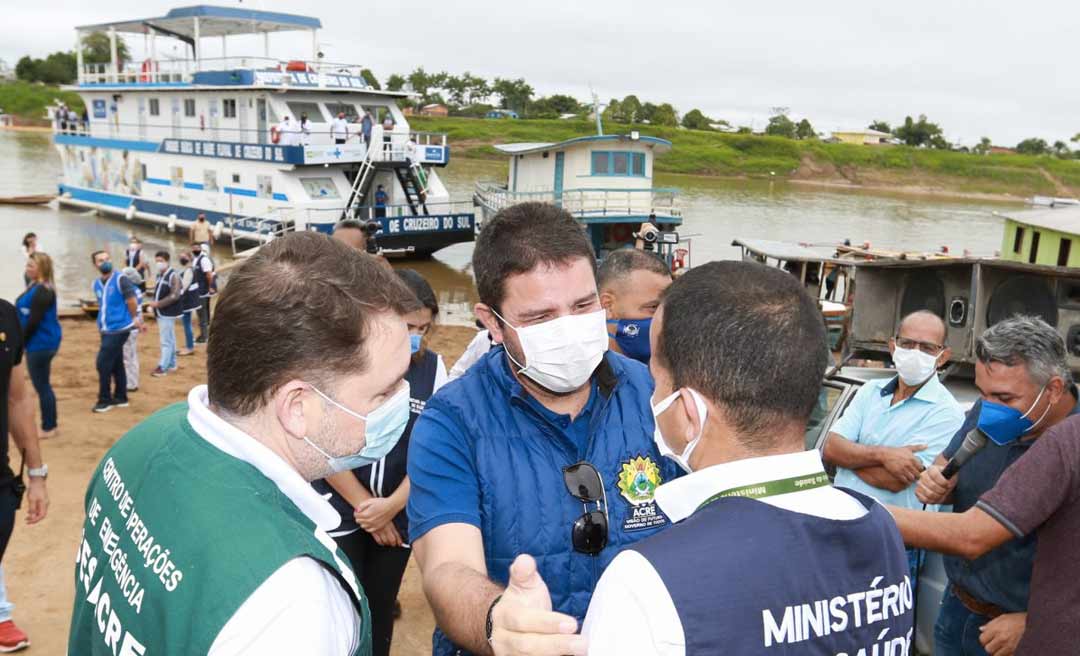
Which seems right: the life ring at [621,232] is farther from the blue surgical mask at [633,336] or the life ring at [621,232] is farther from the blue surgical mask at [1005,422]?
the blue surgical mask at [1005,422]

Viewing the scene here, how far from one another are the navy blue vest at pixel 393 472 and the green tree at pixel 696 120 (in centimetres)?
7313

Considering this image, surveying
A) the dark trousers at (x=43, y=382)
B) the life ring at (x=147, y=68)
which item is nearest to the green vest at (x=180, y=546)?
the dark trousers at (x=43, y=382)

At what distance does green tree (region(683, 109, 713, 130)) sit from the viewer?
73.5 metres

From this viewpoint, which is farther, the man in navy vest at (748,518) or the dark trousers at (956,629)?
the dark trousers at (956,629)

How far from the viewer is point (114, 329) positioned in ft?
26.1

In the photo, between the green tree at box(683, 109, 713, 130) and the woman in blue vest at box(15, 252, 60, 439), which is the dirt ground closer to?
the woman in blue vest at box(15, 252, 60, 439)

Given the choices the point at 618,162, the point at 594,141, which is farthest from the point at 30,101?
the point at 618,162

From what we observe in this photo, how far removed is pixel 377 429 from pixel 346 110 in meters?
23.0

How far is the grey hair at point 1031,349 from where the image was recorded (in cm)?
286

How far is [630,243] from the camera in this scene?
22.3 metres

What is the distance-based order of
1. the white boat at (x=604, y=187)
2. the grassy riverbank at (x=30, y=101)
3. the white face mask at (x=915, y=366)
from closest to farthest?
the white face mask at (x=915, y=366), the white boat at (x=604, y=187), the grassy riverbank at (x=30, y=101)

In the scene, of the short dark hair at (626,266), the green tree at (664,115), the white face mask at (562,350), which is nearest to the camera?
the white face mask at (562,350)

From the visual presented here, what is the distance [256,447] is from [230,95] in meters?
24.2

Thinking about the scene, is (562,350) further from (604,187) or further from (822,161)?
(822,161)
